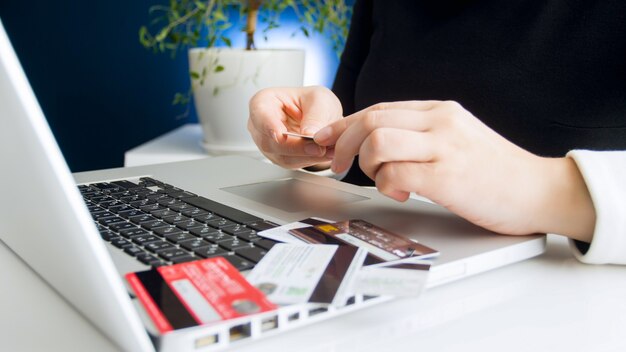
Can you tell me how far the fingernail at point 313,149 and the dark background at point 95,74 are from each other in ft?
4.31

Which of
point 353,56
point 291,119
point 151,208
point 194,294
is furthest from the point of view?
point 353,56

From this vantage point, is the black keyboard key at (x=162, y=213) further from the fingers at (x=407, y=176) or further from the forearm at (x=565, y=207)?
the forearm at (x=565, y=207)

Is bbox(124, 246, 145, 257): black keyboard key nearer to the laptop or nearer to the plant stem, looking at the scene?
the laptop

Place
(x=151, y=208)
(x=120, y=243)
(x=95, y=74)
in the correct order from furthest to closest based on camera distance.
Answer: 1. (x=95, y=74)
2. (x=151, y=208)
3. (x=120, y=243)

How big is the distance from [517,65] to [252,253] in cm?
59

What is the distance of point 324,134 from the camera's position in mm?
530

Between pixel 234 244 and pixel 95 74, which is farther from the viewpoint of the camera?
pixel 95 74

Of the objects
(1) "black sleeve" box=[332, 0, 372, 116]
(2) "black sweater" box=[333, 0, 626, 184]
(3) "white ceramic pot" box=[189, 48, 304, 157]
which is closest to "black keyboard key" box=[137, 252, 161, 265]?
(2) "black sweater" box=[333, 0, 626, 184]

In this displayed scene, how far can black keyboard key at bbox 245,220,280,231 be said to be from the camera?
1.52 feet

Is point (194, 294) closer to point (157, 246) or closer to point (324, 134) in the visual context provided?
point (157, 246)

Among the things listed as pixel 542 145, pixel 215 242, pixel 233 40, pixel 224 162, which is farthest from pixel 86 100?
pixel 215 242

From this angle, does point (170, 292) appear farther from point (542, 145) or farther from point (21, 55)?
point (21, 55)

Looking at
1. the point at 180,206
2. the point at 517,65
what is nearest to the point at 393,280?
the point at 180,206

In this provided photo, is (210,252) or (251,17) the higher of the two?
(251,17)
